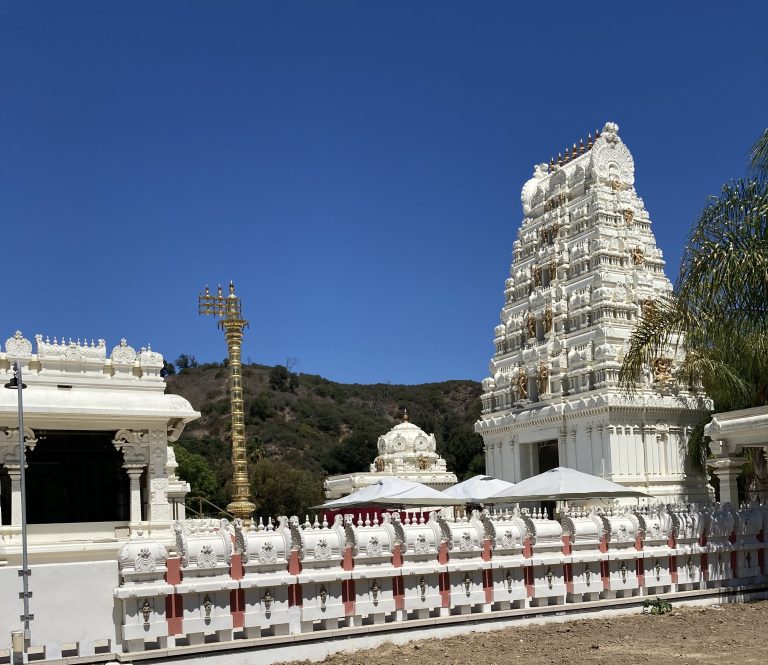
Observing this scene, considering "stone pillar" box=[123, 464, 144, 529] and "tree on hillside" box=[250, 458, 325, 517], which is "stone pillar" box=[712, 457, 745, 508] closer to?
"stone pillar" box=[123, 464, 144, 529]

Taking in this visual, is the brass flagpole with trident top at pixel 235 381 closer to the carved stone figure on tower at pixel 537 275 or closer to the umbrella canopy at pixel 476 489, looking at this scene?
the umbrella canopy at pixel 476 489

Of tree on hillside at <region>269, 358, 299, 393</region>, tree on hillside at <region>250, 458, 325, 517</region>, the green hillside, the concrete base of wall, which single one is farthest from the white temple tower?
tree on hillside at <region>269, 358, 299, 393</region>

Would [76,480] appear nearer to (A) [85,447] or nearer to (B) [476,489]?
(A) [85,447]

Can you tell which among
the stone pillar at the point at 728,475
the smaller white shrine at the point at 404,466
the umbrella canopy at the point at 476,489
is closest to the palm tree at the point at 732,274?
the stone pillar at the point at 728,475

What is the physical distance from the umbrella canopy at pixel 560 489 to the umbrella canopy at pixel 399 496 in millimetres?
2243

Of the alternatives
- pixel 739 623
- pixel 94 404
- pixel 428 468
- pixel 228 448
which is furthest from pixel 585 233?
pixel 228 448

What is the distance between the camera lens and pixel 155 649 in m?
13.0

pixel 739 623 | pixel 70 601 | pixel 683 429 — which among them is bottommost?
pixel 739 623

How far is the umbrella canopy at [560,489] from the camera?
1088 inches

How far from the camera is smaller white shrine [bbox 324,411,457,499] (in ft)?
171

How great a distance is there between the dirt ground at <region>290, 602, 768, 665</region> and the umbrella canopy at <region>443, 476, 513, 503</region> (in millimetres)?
14794

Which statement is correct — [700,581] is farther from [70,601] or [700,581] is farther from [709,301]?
[70,601]

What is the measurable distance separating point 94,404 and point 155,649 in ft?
37.6

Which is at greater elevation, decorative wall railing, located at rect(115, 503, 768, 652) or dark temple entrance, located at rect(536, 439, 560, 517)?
dark temple entrance, located at rect(536, 439, 560, 517)
